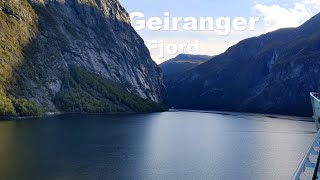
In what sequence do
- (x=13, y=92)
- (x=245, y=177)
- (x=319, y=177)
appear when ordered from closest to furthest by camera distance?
(x=319, y=177), (x=245, y=177), (x=13, y=92)

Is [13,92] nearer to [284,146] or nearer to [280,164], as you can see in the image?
[284,146]

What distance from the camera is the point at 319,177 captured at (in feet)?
48.7

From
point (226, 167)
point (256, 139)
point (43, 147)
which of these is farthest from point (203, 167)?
point (256, 139)

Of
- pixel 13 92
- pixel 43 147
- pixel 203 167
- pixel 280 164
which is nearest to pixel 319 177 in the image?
pixel 203 167

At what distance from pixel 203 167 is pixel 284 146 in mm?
38143

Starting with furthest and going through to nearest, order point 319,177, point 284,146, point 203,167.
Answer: point 284,146, point 203,167, point 319,177

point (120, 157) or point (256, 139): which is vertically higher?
point (120, 157)

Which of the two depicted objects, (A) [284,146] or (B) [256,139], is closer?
(A) [284,146]

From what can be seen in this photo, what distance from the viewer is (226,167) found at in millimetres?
69375

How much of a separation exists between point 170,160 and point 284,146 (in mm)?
37054

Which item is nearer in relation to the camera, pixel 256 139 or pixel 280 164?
pixel 280 164

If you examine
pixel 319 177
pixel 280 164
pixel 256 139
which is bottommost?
pixel 256 139

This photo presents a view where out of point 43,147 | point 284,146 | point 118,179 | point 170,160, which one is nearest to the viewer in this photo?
point 118,179

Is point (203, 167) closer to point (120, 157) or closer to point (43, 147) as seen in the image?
point (120, 157)
